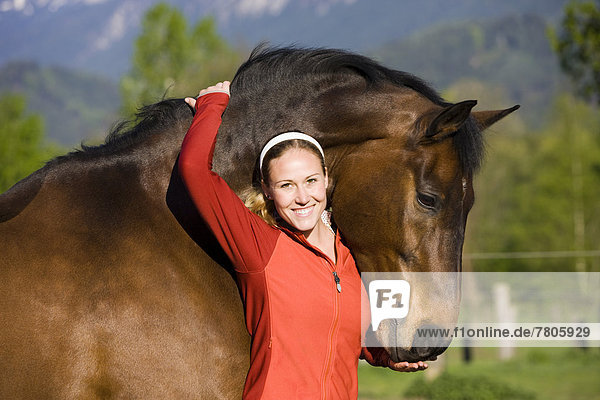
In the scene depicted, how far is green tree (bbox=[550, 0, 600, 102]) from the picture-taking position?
53.7 ft

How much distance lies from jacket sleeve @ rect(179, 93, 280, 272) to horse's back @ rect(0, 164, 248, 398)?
0.90 ft

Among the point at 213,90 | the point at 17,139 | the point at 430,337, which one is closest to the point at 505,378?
the point at 430,337

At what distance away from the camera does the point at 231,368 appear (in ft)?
8.47

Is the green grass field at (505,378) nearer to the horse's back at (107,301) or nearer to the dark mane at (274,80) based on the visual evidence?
the dark mane at (274,80)

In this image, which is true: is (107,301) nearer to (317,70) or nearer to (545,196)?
(317,70)

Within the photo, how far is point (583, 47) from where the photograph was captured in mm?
16750

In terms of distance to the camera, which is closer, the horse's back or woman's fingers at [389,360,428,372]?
the horse's back

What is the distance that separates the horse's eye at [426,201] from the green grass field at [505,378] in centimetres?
690

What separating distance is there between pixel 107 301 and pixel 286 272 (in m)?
0.74

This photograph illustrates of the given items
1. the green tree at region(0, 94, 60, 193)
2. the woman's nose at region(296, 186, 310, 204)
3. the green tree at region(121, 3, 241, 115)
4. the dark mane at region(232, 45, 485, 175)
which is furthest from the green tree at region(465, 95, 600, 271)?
the woman's nose at region(296, 186, 310, 204)

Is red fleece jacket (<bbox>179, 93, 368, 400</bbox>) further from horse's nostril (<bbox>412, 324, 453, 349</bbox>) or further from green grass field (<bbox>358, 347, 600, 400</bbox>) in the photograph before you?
green grass field (<bbox>358, 347, 600, 400</bbox>)

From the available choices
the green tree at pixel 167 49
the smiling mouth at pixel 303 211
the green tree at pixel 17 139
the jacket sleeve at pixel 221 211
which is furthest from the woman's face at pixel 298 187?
the green tree at pixel 167 49

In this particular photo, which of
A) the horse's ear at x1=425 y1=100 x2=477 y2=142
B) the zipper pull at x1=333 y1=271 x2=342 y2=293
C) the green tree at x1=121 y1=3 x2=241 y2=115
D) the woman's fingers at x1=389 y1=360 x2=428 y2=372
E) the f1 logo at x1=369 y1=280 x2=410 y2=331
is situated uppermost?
the green tree at x1=121 y1=3 x2=241 y2=115

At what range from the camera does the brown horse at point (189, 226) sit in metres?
2.43
